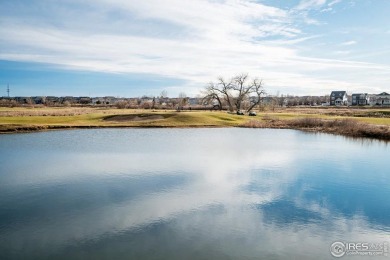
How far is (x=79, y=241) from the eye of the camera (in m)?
12.7

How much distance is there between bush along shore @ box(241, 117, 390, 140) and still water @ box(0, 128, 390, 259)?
576 inches

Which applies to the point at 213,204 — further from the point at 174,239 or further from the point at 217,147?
the point at 217,147

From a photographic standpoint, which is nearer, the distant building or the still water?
the still water

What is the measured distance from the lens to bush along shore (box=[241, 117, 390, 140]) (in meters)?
45.5

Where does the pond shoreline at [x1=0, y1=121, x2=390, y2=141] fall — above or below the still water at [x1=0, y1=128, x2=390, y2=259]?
above

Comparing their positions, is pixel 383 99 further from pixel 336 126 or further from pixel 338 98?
pixel 336 126

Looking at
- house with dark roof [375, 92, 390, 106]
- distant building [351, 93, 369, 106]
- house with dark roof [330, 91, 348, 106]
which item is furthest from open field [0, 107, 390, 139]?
distant building [351, 93, 369, 106]

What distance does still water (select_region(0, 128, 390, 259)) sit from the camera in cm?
1246

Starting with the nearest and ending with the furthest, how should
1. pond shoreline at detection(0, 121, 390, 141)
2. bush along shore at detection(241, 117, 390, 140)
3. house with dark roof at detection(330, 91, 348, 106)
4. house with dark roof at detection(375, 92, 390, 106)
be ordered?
bush along shore at detection(241, 117, 390, 140), pond shoreline at detection(0, 121, 390, 141), house with dark roof at detection(375, 92, 390, 106), house with dark roof at detection(330, 91, 348, 106)

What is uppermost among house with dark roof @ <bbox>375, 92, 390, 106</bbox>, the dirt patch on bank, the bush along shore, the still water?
house with dark roof @ <bbox>375, 92, 390, 106</bbox>

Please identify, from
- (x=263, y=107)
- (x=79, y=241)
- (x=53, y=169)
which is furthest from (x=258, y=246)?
(x=263, y=107)

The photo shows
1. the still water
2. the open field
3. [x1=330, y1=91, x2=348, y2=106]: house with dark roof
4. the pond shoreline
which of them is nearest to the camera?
the still water

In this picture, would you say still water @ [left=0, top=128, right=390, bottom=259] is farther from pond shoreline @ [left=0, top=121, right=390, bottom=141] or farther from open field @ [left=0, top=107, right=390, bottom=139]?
open field @ [left=0, top=107, right=390, bottom=139]

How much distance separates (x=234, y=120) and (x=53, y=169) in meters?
47.1
